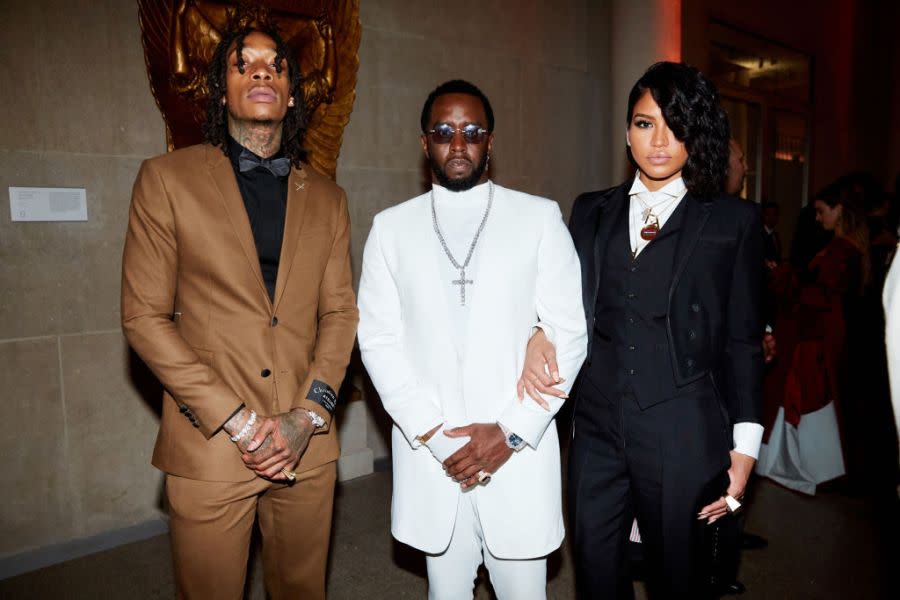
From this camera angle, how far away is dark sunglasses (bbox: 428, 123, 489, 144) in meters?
2.20

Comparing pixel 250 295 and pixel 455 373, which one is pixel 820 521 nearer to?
pixel 455 373

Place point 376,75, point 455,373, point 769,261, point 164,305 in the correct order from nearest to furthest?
point 164,305
point 455,373
point 769,261
point 376,75

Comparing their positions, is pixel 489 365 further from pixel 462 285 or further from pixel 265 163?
pixel 265 163

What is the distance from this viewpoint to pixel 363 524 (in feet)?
12.9

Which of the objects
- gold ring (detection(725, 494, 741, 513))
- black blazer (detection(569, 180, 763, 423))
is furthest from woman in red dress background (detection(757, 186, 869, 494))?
gold ring (detection(725, 494, 741, 513))

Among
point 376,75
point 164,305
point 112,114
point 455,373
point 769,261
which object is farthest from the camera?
point 376,75

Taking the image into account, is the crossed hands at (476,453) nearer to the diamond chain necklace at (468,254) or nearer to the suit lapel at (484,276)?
the suit lapel at (484,276)

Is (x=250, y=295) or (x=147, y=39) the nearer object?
(x=250, y=295)

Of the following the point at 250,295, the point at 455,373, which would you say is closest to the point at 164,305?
the point at 250,295

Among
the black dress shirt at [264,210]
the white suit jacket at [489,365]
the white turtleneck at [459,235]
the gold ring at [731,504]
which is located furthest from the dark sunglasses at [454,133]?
the gold ring at [731,504]

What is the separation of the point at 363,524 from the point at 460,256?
7.67 feet

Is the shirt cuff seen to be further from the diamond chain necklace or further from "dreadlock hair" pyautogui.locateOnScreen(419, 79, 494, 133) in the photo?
"dreadlock hair" pyautogui.locateOnScreen(419, 79, 494, 133)

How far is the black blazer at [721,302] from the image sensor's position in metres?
2.03

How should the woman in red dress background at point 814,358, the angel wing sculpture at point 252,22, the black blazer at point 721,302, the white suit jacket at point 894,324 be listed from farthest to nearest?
1. the woman in red dress background at point 814,358
2. the angel wing sculpture at point 252,22
3. the black blazer at point 721,302
4. the white suit jacket at point 894,324
